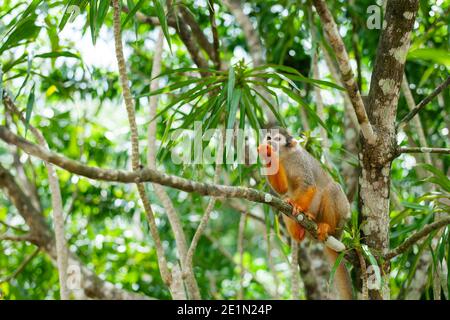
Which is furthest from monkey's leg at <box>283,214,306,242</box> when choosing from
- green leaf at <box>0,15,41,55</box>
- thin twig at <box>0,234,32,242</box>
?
thin twig at <box>0,234,32,242</box>

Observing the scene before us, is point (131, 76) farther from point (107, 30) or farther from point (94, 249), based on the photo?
point (94, 249)

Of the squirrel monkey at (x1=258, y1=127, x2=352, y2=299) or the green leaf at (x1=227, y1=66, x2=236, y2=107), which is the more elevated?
the green leaf at (x1=227, y1=66, x2=236, y2=107)

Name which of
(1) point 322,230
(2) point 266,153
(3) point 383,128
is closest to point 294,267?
(1) point 322,230

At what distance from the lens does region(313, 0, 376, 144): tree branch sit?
296cm

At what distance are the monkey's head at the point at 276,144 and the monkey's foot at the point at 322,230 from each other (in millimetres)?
506

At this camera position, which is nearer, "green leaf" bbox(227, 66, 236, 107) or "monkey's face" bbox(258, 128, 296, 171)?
"green leaf" bbox(227, 66, 236, 107)

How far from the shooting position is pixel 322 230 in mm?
3457

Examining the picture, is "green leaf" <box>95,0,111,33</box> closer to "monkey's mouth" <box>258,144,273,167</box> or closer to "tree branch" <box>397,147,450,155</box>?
"monkey's mouth" <box>258,144,273,167</box>

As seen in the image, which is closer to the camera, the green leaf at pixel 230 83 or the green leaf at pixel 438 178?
the green leaf at pixel 230 83

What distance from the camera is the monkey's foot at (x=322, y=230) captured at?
3.38 metres

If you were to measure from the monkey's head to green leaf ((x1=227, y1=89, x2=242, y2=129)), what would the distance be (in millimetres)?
519

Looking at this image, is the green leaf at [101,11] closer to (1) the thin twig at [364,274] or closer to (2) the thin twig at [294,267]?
(1) the thin twig at [364,274]

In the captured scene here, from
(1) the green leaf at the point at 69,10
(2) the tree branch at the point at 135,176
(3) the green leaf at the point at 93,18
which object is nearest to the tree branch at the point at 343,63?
(2) the tree branch at the point at 135,176

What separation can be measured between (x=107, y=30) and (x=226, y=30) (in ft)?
3.69
